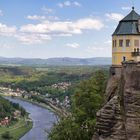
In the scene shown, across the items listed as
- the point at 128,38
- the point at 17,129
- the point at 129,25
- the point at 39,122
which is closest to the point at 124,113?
the point at 128,38

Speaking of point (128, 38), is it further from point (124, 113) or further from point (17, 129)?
point (17, 129)

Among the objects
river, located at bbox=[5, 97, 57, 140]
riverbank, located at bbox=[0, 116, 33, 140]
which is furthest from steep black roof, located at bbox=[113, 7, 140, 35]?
riverbank, located at bbox=[0, 116, 33, 140]

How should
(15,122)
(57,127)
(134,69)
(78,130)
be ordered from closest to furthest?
(134,69)
(78,130)
(57,127)
(15,122)

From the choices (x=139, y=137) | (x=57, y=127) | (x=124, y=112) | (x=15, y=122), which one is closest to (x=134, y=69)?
(x=124, y=112)

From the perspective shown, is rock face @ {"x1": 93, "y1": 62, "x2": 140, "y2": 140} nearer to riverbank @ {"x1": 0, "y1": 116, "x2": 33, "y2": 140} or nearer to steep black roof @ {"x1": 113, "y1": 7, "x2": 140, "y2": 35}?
steep black roof @ {"x1": 113, "y1": 7, "x2": 140, "y2": 35}

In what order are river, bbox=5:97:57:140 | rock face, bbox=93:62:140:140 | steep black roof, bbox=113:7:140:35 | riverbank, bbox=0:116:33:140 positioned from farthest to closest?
A: riverbank, bbox=0:116:33:140, river, bbox=5:97:57:140, steep black roof, bbox=113:7:140:35, rock face, bbox=93:62:140:140

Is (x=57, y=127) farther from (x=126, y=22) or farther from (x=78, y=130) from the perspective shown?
(x=126, y=22)
